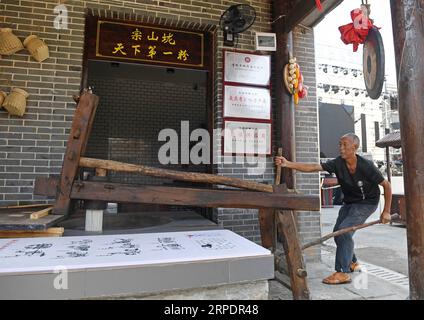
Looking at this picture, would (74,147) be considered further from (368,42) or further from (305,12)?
(305,12)

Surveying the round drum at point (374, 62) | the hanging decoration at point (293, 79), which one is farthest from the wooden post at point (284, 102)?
the round drum at point (374, 62)

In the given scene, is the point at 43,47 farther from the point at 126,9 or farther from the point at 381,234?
the point at 381,234

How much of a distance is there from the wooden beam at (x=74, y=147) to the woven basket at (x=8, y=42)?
2.51 metres

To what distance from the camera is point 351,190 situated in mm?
4043

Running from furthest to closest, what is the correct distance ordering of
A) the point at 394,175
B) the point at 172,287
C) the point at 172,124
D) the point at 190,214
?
1. the point at 394,175
2. the point at 172,124
3. the point at 190,214
4. the point at 172,287

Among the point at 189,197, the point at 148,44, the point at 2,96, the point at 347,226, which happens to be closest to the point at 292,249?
the point at 189,197

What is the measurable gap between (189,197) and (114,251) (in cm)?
59

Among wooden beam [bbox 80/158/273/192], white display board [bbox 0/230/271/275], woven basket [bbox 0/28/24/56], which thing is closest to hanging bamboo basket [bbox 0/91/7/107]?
woven basket [bbox 0/28/24/56]

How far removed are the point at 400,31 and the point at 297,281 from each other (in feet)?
8.00

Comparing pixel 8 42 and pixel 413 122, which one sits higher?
pixel 8 42

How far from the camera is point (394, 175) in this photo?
21250mm

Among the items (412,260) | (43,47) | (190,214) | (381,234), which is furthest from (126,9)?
(381,234)

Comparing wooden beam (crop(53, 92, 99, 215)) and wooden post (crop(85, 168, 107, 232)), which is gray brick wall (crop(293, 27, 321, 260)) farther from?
wooden beam (crop(53, 92, 99, 215))

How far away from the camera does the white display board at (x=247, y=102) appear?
4496 millimetres
